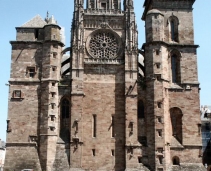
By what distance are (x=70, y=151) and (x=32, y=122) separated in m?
4.66

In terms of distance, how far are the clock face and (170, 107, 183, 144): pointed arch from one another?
27.2 feet

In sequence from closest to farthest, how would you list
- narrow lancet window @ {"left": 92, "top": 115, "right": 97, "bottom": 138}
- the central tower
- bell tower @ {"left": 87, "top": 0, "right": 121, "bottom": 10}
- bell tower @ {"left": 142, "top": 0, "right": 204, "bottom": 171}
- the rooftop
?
1. the central tower
2. bell tower @ {"left": 142, "top": 0, "right": 204, "bottom": 171}
3. narrow lancet window @ {"left": 92, "top": 115, "right": 97, "bottom": 138}
4. the rooftop
5. bell tower @ {"left": 87, "top": 0, "right": 121, "bottom": 10}

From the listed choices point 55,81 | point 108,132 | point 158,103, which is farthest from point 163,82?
point 55,81

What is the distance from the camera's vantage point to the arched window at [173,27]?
41281 millimetres

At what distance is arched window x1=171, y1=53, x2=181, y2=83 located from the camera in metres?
39.8

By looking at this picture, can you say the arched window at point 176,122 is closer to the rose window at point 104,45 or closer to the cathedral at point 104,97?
the cathedral at point 104,97

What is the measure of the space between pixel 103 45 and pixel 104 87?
469 cm

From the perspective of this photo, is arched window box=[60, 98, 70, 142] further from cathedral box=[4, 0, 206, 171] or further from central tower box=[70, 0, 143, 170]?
central tower box=[70, 0, 143, 170]

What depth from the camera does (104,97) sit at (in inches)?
1505

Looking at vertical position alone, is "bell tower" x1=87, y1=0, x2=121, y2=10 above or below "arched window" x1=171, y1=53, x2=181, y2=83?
above

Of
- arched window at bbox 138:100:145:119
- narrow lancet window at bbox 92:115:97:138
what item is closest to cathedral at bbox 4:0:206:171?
arched window at bbox 138:100:145:119

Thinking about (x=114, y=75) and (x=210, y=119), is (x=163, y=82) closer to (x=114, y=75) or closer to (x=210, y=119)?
(x=114, y=75)

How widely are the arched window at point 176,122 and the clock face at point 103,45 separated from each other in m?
8.29

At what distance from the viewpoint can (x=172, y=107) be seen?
38562mm
